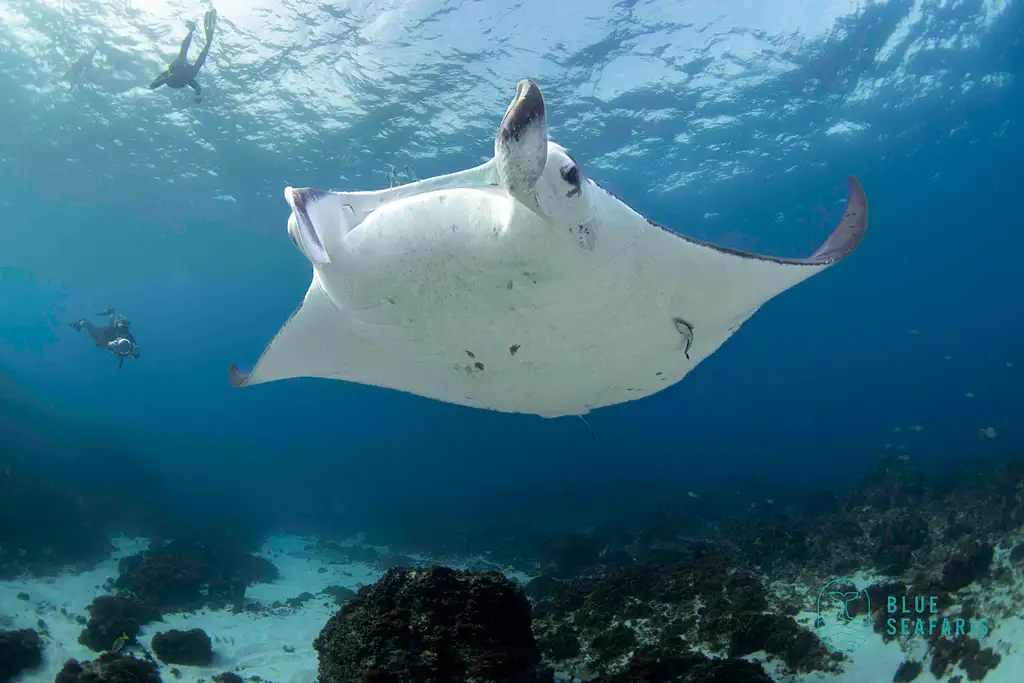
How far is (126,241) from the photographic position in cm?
2647

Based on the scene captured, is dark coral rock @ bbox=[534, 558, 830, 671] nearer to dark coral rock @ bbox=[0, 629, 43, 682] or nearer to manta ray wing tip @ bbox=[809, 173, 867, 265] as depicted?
manta ray wing tip @ bbox=[809, 173, 867, 265]

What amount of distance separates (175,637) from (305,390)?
4849cm

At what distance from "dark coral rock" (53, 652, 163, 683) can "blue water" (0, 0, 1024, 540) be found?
14446 mm

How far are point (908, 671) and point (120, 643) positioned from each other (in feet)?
34.4

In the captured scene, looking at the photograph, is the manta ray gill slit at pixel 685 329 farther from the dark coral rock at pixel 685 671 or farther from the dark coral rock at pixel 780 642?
the dark coral rock at pixel 780 642

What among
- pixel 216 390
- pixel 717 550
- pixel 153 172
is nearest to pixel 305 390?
pixel 216 390

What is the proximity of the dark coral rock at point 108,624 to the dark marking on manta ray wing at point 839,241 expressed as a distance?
33.2ft

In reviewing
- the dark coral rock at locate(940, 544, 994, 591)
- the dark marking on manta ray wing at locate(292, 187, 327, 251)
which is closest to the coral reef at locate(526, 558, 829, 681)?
the dark coral rock at locate(940, 544, 994, 591)

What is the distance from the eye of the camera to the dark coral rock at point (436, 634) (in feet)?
11.2

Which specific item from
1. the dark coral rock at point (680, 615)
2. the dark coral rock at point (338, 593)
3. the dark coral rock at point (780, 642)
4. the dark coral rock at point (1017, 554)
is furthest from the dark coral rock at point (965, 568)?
the dark coral rock at point (338, 593)

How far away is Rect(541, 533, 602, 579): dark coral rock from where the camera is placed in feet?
45.6

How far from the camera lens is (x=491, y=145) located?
18500 millimetres

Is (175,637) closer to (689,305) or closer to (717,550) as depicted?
(689,305)

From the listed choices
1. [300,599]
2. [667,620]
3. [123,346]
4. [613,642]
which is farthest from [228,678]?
[123,346]
